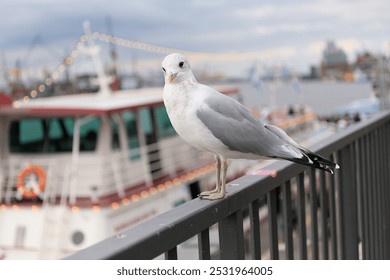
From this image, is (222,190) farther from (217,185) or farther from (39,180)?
(39,180)

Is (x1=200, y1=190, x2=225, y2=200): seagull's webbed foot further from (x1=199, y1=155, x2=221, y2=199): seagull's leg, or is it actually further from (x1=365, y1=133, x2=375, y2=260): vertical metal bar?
(x1=365, y1=133, x2=375, y2=260): vertical metal bar

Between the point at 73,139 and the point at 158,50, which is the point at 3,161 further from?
the point at 158,50

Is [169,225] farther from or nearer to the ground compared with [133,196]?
farther from the ground

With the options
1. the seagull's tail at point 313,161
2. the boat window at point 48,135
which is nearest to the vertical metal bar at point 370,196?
the seagull's tail at point 313,161

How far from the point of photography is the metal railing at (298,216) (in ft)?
1.60

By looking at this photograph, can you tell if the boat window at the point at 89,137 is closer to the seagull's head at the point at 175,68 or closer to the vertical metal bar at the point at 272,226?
the vertical metal bar at the point at 272,226

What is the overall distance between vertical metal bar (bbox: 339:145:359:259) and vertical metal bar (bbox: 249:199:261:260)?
1.27 ft

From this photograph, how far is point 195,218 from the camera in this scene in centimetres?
53

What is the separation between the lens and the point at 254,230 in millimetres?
657

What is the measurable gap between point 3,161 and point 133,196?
Answer: 2.61 ft

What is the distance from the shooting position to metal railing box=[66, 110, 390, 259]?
0.49m

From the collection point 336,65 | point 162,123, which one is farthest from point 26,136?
point 336,65

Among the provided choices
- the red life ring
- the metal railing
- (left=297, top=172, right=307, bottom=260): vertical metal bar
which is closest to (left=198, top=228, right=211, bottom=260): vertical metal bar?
the metal railing

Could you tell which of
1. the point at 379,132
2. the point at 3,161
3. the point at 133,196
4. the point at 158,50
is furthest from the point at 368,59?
the point at 3,161
